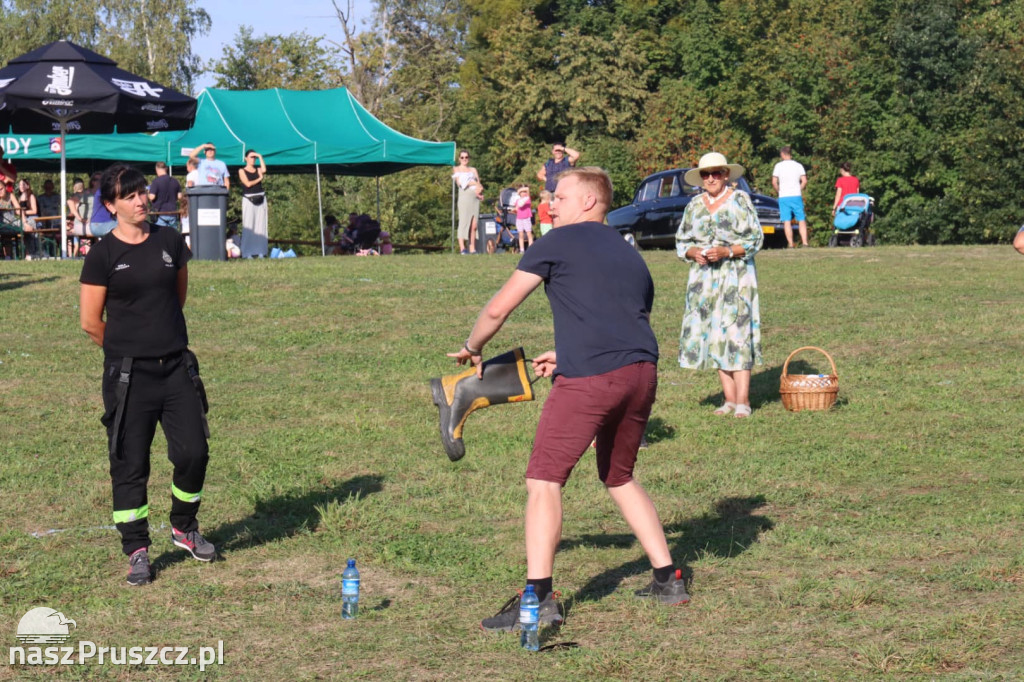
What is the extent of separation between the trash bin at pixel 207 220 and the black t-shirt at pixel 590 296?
51.8ft

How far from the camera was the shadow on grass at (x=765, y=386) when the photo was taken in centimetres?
1100

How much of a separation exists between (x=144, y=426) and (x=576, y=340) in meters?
2.35

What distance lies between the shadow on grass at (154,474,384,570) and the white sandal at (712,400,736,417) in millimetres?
3147

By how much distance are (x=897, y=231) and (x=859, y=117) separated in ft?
14.2

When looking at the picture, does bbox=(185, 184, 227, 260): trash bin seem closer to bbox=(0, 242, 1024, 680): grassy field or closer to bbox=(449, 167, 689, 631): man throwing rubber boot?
bbox=(0, 242, 1024, 680): grassy field

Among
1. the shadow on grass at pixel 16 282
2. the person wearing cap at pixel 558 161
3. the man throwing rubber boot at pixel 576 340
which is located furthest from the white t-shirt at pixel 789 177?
the man throwing rubber boot at pixel 576 340

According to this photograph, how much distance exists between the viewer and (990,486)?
7879 millimetres

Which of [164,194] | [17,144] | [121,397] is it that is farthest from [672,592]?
[17,144]

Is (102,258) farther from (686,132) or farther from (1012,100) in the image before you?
(686,132)

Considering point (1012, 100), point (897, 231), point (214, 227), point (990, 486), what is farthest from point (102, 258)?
point (897, 231)

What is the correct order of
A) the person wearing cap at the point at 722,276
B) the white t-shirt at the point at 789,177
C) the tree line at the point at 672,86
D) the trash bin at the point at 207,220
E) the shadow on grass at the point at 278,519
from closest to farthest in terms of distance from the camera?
1. the shadow on grass at the point at 278,519
2. the person wearing cap at the point at 722,276
3. the trash bin at the point at 207,220
4. the white t-shirt at the point at 789,177
5. the tree line at the point at 672,86

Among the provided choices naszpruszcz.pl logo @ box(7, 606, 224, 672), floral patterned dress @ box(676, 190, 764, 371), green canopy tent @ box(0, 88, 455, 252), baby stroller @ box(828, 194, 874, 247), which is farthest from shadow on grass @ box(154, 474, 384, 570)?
baby stroller @ box(828, 194, 874, 247)

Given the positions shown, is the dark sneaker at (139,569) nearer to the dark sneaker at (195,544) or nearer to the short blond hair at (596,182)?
the dark sneaker at (195,544)

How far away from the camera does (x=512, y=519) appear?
745 centimetres
